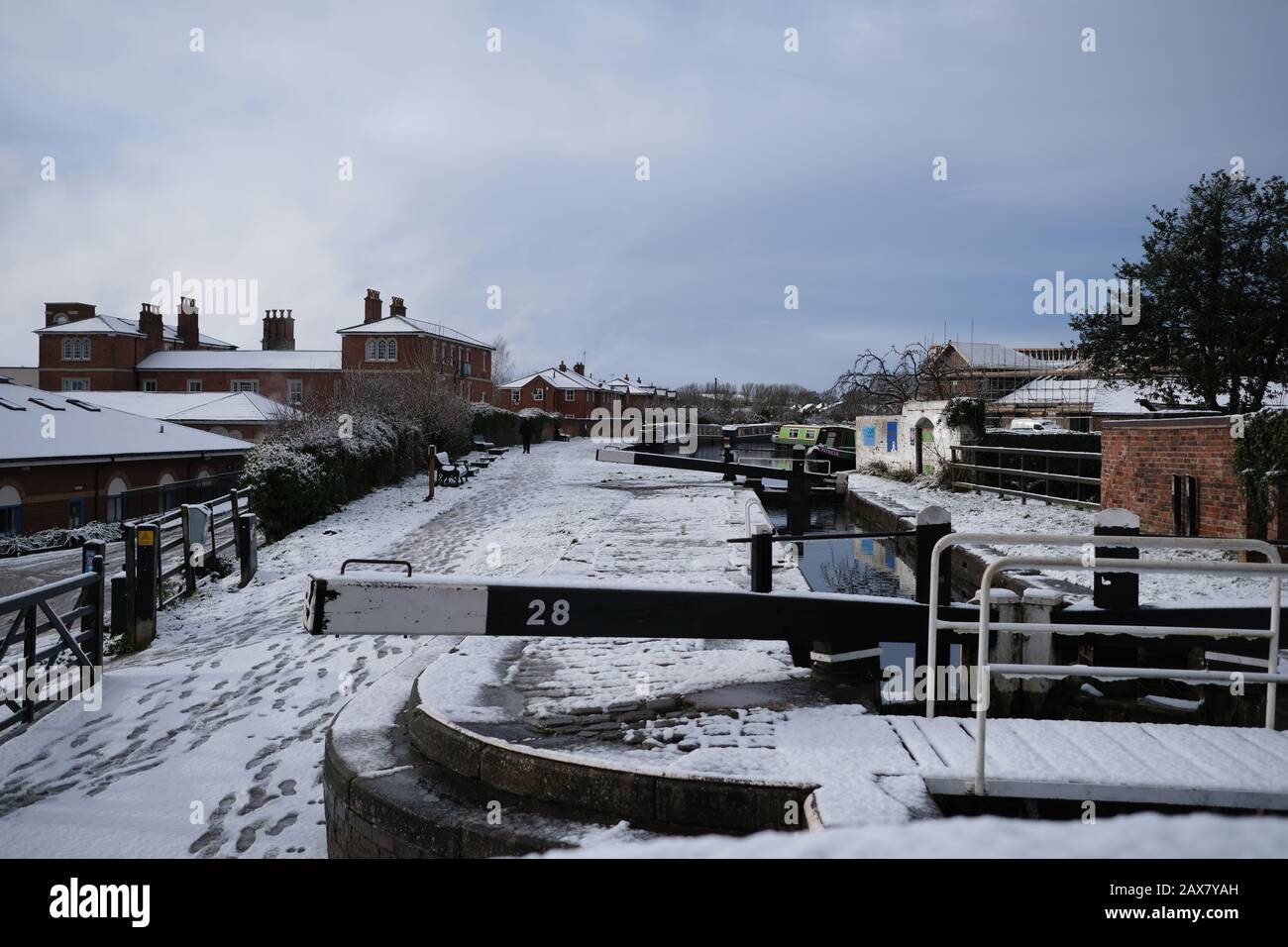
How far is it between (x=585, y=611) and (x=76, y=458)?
68.5ft

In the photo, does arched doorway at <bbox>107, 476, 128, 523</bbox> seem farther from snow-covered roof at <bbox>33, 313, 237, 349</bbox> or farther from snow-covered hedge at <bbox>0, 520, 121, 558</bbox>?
snow-covered roof at <bbox>33, 313, 237, 349</bbox>

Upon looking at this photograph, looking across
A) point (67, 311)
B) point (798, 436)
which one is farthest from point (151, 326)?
point (798, 436)

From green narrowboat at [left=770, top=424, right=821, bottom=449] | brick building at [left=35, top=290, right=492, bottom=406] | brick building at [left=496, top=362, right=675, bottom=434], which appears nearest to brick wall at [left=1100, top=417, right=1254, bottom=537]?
green narrowboat at [left=770, top=424, right=821, bottom=449]

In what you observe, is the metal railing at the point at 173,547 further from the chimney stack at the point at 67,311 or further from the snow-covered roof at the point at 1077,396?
the chimney stack at the point at 67,311

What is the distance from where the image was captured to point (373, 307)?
5644 centimetres

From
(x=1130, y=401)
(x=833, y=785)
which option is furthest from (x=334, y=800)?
(x=1130, y=401)

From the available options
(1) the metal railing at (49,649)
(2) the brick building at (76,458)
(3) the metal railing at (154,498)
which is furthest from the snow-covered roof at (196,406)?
(1) the metal railing at (49,649)

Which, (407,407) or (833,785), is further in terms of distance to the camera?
(407,407)

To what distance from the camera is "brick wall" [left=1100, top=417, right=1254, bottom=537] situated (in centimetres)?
1040

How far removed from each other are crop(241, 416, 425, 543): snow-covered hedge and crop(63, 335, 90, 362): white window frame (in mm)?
47837

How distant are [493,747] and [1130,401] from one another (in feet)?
118

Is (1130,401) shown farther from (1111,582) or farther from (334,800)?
(334,800)

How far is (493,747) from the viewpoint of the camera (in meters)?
4.12

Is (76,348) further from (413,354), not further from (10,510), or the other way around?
(10,510)
